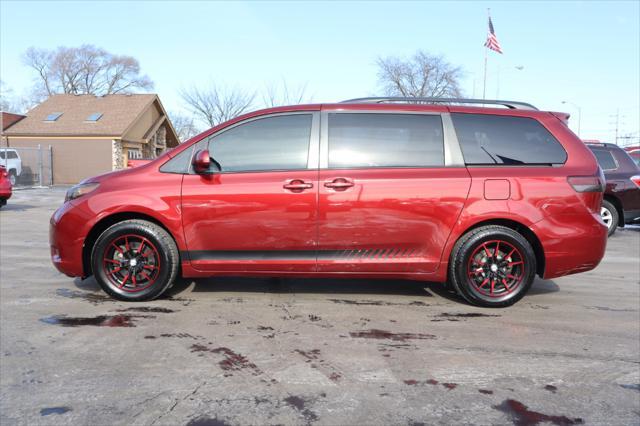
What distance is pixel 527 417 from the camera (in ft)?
8.09

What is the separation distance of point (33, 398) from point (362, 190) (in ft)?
8.91

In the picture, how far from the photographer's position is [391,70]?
45312 millimetres

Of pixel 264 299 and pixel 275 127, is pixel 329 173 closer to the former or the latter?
pixel 275 127

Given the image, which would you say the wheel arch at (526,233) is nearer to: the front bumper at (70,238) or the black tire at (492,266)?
the black tire at (492,266)

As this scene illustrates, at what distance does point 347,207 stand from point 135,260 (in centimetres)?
195

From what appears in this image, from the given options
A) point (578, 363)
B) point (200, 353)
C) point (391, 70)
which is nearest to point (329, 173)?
point (200, 353)

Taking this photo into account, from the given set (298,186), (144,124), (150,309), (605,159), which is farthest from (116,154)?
(298,186)

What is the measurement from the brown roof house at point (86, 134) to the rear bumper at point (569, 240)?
2797 centimetres

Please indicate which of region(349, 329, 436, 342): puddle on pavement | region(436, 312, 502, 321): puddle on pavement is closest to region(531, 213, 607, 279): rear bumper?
region(436, 312, 502, 321): puddle on pavement

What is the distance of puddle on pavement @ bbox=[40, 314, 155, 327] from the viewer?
372 centimetres

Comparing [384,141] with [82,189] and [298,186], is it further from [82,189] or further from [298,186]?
[82,189]

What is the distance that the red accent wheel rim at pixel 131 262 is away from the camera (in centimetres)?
425

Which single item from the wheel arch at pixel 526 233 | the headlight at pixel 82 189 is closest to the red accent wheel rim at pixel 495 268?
the wheel arch at pixel 526 233

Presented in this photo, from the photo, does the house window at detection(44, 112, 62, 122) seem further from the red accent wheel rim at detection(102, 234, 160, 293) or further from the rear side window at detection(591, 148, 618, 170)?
the rear side window at detection(591, 148, 618, 170)
